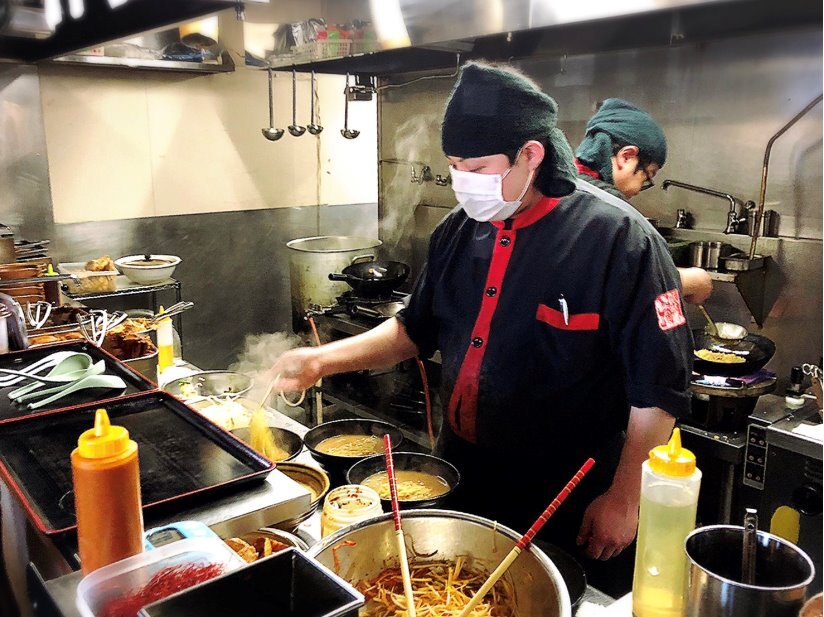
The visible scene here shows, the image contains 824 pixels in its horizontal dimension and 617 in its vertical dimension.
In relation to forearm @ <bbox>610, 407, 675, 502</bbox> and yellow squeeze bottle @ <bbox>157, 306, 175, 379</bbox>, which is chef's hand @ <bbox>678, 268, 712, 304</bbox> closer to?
forearm @ <bbox>610, 407, 675, 502</bbox>

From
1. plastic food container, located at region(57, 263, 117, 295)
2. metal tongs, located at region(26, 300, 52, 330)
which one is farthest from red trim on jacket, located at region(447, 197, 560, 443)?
plastic food container, located at region(57, 263, 117, 295)

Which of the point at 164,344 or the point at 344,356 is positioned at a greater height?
the point at 344,356

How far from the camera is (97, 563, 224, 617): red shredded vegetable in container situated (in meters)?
0.86

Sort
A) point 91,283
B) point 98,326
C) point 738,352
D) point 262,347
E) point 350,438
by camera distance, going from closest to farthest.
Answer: point 350,438, point 98,326, point 738,352, point 91,283, point 262,347

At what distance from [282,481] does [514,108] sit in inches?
43.6

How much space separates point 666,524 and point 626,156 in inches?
83.5

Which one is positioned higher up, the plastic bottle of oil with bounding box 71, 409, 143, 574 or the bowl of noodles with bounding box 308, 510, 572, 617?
the plastic bottle of oil with bounding box 71, 409, 143, 574

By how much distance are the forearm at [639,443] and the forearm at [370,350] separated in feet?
2.58

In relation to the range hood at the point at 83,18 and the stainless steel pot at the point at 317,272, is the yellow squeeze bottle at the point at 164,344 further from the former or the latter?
the stainless steel pot at the point at 317,272

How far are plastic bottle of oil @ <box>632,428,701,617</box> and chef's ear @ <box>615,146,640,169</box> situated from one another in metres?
2.04

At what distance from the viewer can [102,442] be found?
0.88 metres

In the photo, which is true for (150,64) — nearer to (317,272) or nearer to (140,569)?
(317,272)

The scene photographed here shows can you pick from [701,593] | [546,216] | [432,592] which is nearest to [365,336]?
[546,216]

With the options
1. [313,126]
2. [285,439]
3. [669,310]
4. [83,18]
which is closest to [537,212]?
[669,310]
